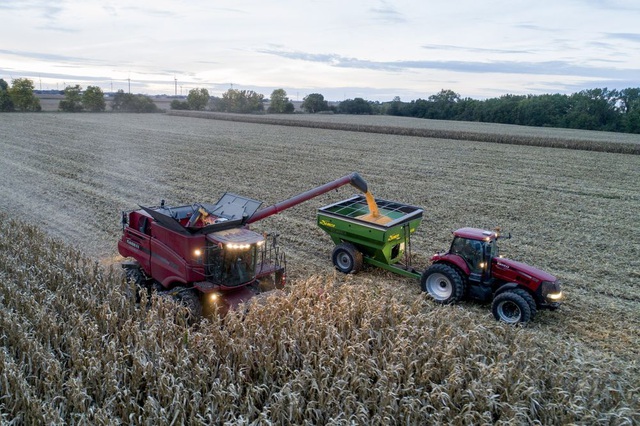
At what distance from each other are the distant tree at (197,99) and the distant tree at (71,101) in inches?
851

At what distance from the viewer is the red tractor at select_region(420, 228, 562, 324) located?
817 cm

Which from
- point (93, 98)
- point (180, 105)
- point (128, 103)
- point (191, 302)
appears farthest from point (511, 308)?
point (180, 105)

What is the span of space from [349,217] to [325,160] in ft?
56.7

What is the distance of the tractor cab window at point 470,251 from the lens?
8906mm

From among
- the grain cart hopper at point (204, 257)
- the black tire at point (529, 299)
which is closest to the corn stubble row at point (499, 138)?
the black tire at point (529, 299)

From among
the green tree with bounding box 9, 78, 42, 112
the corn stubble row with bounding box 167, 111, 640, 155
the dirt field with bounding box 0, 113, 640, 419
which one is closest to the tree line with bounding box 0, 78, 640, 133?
the green tree with bounding box 9, 78, 42, 112

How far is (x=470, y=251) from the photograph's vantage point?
9.03 metres

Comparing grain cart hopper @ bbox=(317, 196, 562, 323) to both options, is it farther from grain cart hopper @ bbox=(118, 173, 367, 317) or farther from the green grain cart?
grain cart hopper @ bbox=(118, 173, 367, 317)

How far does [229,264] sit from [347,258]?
11.7ft

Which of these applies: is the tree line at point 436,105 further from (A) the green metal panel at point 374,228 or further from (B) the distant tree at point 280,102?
(A) the green metal panel at point 374,228

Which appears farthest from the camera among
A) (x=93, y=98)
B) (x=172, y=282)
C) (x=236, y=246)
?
(x=93, y=98)

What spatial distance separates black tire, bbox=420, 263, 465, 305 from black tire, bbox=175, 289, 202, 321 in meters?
4.35

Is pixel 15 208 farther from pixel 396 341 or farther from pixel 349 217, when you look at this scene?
pixel 396 341

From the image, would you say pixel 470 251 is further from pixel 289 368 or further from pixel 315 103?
pixel 315 103
